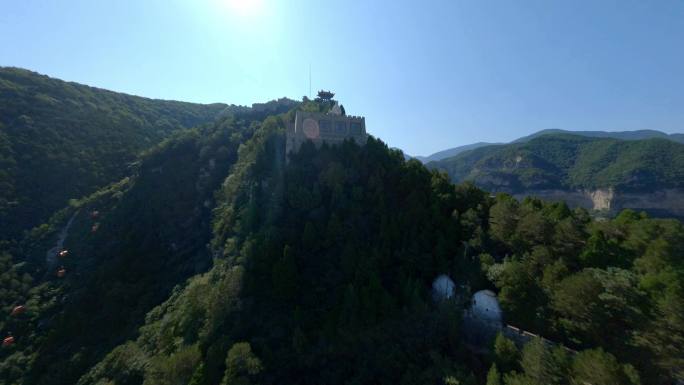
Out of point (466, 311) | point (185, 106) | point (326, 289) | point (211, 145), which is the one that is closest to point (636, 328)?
point (466, 311)

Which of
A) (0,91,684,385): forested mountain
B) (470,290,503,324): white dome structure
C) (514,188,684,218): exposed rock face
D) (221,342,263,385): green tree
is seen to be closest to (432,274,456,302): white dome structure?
(0,91,684,385): forested mountain

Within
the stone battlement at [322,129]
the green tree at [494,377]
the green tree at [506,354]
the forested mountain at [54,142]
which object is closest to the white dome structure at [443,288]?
the green tree at [506,354]

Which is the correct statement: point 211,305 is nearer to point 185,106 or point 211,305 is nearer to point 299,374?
point 299,374

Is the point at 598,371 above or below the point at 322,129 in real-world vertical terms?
below

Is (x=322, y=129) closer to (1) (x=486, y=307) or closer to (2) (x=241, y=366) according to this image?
(1) (x=486, y=307)

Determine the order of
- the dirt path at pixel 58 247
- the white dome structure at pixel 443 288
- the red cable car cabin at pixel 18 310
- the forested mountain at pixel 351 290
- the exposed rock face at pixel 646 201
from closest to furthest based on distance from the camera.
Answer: the forested mountain at pixel 351 290, the white dome structure at pixel 443 288, the red cable car cabin at pixel 18 310, the dirt path at pixel 58 247, the exposed rock face at pixel 646 201

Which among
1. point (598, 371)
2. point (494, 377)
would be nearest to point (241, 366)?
point (494, 377)

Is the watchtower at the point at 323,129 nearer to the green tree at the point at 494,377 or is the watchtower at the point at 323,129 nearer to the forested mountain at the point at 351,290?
the forested mountain at the point at 351,290
